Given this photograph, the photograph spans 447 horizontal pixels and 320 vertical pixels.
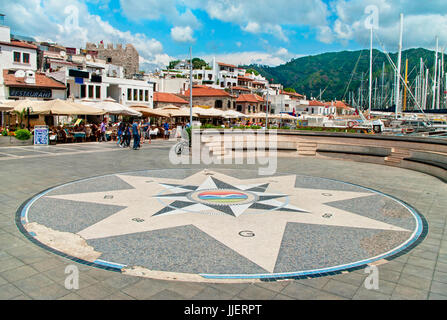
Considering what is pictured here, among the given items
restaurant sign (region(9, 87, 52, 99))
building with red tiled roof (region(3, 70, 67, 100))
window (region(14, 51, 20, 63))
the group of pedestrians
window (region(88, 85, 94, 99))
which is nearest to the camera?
the group of pedestrians

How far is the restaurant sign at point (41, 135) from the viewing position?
22.7 m

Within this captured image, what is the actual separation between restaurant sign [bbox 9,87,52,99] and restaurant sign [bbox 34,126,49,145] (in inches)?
760

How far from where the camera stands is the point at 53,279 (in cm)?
489

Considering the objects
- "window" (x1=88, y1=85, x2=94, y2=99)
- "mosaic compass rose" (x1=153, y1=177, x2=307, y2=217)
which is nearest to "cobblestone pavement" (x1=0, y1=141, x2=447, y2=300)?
"mosaic compass rose" (x1=153, y1=177, x2=307, y2=217)

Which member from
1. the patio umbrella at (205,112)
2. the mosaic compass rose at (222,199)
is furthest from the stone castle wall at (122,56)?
the mosaic compass rose at (222,199)

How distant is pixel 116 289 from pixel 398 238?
5.35m

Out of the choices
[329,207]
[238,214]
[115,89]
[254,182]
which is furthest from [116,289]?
[115,89]

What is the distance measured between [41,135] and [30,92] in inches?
800

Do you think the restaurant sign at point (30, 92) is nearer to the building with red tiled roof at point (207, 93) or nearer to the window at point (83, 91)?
the window at point (83, 91)

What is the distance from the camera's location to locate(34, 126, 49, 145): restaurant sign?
2266 centimetres

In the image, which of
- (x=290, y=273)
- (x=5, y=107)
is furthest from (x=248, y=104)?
(x=290, y=273)

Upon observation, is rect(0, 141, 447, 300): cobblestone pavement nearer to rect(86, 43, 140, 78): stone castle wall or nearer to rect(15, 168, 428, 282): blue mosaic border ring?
rect(15, 168, 428, 282): blue mosaic border ring

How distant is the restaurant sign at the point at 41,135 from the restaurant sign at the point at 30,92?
1930 centimetres
